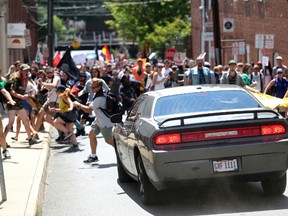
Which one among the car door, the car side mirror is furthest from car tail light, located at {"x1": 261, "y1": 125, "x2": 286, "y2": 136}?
the car side mirror

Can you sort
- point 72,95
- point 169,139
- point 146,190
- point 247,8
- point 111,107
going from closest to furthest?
1. point 169,139
2. point 146,190
3. point 111,107
4. point 72,95
5. point 247,8

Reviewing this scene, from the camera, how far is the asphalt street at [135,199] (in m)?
9.70

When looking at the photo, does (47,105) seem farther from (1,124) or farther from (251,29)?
(251,29)

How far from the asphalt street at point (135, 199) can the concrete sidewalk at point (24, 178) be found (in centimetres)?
25

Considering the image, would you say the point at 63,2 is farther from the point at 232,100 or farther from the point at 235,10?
the point at 232,100

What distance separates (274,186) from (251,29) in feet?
→ 111

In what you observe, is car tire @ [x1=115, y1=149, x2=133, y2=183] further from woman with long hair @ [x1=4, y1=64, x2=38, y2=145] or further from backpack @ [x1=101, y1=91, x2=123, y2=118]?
woman with long hair @ [x1=4, y1=64, x2=38, y2=145]

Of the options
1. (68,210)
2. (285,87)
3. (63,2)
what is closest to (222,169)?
(68,210)

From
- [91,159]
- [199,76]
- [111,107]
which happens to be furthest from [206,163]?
[199,76]

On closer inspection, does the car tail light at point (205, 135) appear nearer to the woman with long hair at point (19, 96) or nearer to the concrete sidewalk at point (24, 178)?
the concrete sidewalk at point (24, 178)

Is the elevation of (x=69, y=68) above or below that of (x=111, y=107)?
above

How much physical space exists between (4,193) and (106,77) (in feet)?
47.0

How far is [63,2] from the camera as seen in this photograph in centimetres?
12106

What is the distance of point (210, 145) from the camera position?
947 cm
